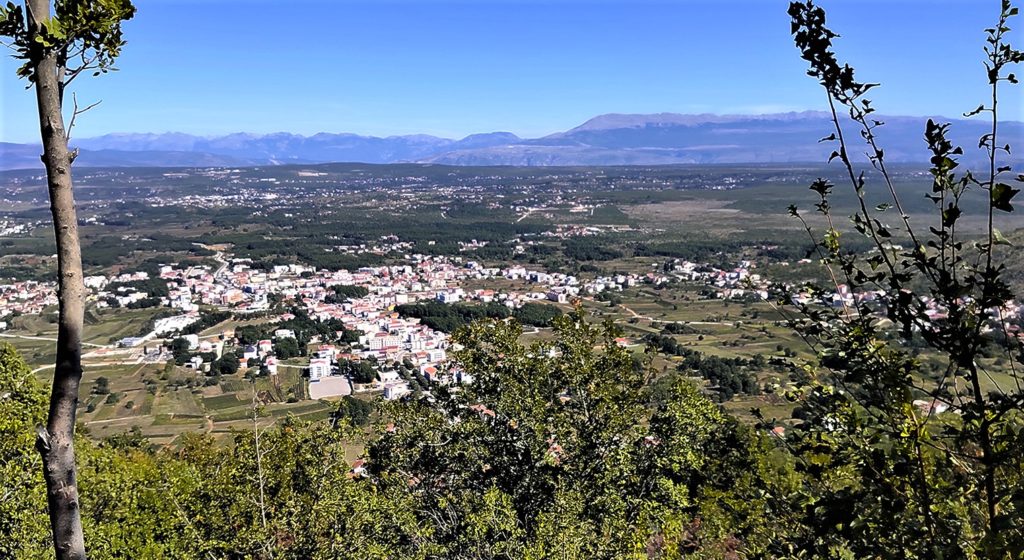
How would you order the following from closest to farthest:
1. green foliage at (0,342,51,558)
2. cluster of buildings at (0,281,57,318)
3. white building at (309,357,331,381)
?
Result: green foliage at (0,342,51,558) → white building at (309,357,331,381) → cluster of buildings at (0,281,57,318)

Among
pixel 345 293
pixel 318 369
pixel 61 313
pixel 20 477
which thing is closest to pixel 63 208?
pixel 61 313

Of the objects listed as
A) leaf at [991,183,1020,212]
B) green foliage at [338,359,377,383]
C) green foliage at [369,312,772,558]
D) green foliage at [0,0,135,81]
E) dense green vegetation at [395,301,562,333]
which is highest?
green foliage at [0,0,135,81]

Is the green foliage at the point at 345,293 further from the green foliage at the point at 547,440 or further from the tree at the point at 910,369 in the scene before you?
the tree at the point at 910,369

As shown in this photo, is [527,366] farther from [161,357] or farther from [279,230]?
[279,230]

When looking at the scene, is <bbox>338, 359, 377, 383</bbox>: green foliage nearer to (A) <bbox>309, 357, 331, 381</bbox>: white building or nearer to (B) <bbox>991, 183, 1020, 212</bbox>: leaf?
(A) <bbox>309, 357, 331, 381</bbox>: white building

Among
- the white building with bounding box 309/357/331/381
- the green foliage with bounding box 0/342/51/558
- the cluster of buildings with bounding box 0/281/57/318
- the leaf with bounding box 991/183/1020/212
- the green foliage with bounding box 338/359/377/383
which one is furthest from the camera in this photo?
the cluster of buildings with bounding box 0/281/57/318

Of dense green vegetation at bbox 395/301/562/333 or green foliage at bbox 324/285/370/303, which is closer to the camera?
dense green vegetation at bbox 395/301/562/333

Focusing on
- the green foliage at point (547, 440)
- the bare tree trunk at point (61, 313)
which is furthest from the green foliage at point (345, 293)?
the bare tree trunk at point (61, 313)

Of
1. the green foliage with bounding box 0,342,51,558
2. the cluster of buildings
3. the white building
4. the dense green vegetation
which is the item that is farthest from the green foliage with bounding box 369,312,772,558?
the cluster of buildings

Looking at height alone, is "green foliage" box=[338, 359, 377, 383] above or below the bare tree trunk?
below
